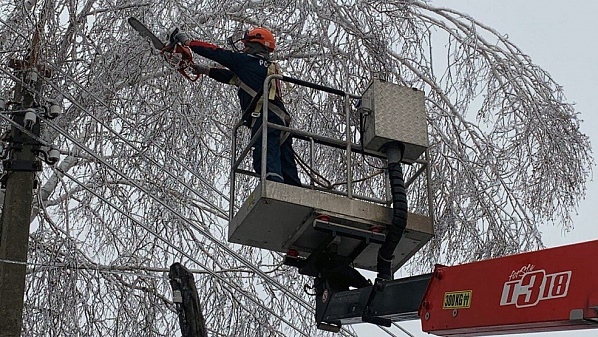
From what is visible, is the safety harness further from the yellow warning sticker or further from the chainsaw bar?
the yellow warning sticker

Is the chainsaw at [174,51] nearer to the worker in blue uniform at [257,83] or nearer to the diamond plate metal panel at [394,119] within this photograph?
the worker in blue uniform at [257,83]

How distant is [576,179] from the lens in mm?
9367

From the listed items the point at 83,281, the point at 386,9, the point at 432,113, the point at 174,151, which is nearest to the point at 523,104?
the point at 432,113

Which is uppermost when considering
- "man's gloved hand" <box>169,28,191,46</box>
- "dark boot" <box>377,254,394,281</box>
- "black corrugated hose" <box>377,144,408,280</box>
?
"man's gloved hand" <box>169,28,191,46</box>

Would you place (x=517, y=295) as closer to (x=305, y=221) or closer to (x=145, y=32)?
(x=305, y=221)

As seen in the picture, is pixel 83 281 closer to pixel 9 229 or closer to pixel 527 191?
pixel 9 229

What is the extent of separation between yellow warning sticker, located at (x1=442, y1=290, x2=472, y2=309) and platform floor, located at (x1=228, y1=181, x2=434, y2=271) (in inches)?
45.0

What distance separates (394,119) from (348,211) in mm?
800

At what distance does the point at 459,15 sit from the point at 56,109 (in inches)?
172

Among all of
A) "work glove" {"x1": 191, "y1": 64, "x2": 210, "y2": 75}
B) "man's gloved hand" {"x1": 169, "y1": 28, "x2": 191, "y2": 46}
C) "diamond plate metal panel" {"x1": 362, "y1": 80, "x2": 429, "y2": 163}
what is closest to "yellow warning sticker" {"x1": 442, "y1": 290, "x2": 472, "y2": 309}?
"diamond plate metal panel" {"x1": 362, "y1": 80, "x2": 429, "y2": 163}

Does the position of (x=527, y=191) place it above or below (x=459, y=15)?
below

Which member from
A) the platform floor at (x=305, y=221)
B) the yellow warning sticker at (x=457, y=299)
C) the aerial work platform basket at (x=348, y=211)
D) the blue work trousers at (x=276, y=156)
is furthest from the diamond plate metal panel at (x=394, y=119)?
the yellow warning sticker at (x=457, y=299)

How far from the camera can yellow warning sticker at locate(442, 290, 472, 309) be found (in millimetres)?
5480

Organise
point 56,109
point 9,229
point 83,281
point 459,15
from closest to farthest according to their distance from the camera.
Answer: point 9,229, point 56,109, point 83,281, point 459,15
